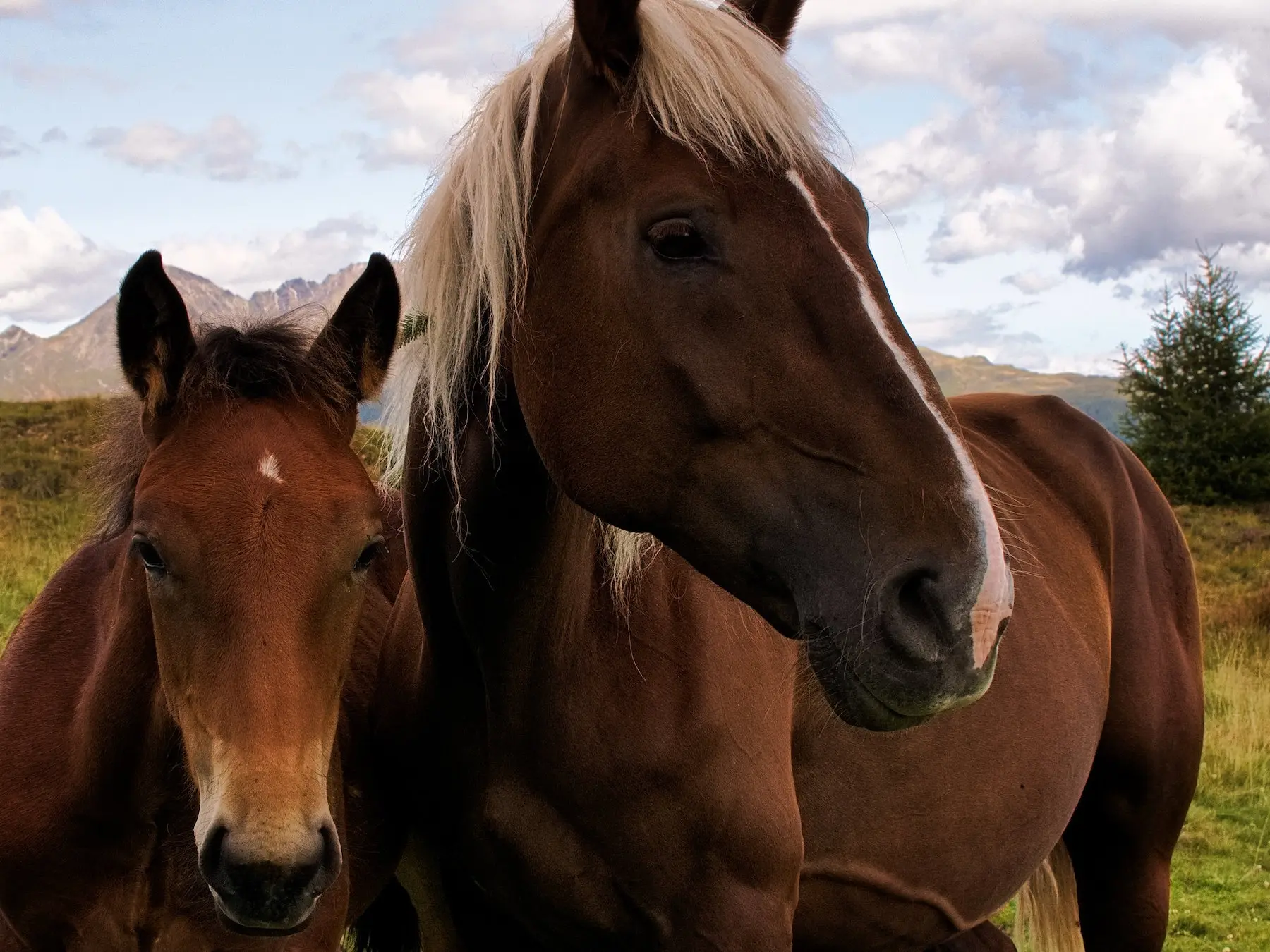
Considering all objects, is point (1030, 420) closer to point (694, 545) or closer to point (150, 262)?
point (694, 545)

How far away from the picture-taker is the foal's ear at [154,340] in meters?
2.86

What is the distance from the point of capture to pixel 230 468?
269 centimetres

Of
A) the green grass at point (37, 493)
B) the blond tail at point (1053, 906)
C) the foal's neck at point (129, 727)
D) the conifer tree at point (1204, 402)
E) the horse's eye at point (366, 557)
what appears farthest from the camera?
the conifer tree at point (1204, 402)

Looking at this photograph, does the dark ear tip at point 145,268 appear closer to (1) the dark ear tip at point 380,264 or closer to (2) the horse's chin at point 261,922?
(1) the dark ear tip at point 380,264

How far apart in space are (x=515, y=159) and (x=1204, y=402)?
2769 centimetres

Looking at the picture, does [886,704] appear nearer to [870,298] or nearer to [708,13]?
[870,298]

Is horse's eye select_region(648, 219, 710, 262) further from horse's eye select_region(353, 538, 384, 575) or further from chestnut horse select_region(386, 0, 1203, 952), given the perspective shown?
horse's eye select_region(353, 538, 384, 575)

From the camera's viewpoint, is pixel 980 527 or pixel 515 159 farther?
pixel 515 159

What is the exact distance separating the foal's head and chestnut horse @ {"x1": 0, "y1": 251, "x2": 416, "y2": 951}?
58 cm

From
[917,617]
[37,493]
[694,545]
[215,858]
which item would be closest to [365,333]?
[694,545]

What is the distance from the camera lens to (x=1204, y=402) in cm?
2705

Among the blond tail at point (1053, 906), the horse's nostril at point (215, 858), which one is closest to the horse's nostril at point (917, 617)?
the horse's nostril at point (215, 858)

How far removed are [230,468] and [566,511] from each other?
79cm

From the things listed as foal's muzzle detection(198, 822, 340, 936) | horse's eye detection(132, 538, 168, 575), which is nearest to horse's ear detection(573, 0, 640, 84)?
horse's eye detection(132, 538, 168, 575)
